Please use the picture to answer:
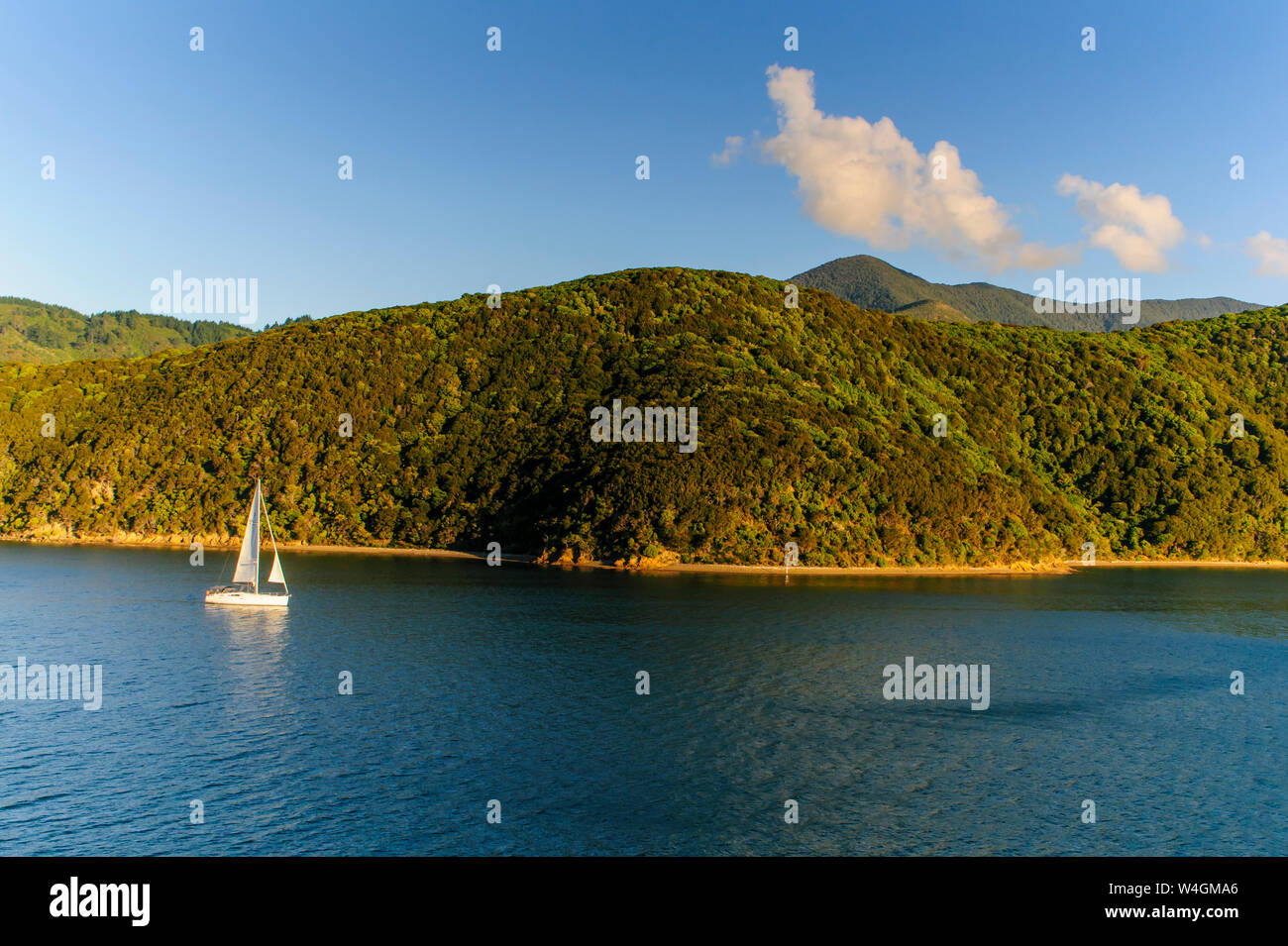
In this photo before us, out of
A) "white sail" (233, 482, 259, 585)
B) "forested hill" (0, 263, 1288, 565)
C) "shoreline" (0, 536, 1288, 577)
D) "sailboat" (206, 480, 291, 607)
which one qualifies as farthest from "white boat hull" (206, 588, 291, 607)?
"forested hill" (0, 263, 1288, 565)

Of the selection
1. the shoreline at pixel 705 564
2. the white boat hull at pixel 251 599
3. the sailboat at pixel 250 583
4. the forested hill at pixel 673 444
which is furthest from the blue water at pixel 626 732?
the forested hill at pixel 673 444

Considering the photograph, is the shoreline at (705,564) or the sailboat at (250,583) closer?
the sailboat at (250,583)

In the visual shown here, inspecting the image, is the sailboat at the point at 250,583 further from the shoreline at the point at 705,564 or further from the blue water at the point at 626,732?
the shoreline at the point at 705,564

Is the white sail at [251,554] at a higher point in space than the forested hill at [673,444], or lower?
lower

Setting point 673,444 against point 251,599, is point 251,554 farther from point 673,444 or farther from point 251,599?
point 673,444

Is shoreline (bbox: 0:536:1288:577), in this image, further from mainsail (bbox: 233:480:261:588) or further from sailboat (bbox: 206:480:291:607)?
mainsail (bbox: 233:480:261:588)

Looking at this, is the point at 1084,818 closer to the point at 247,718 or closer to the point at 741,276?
the point at 247,718
